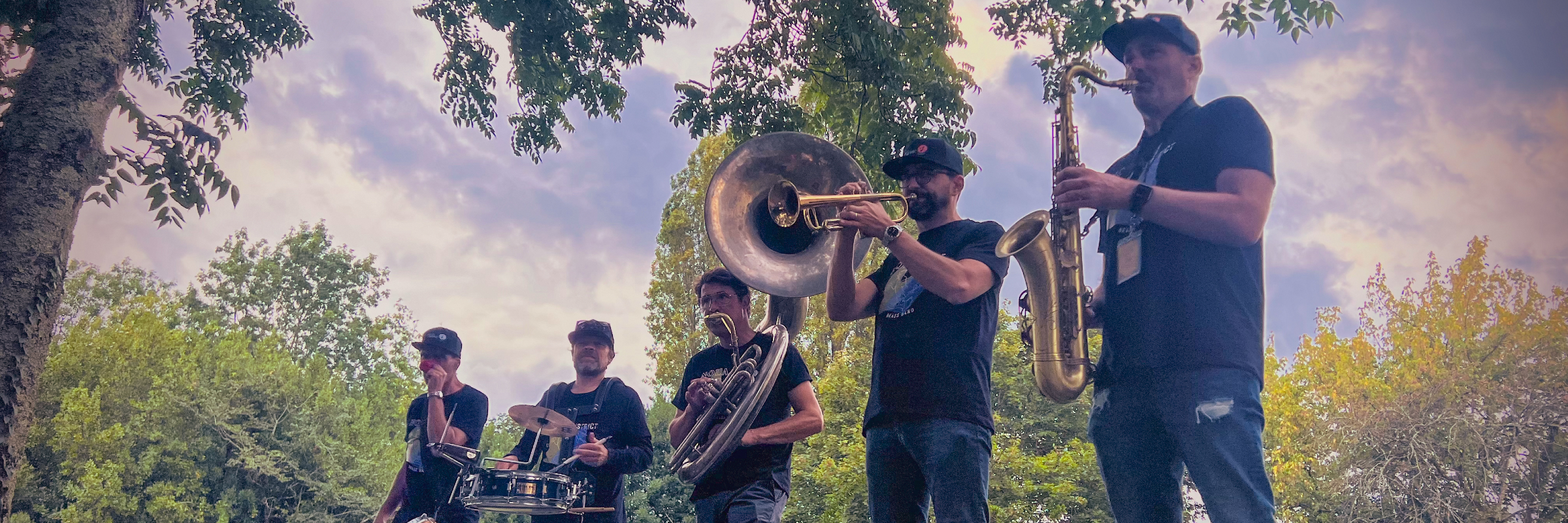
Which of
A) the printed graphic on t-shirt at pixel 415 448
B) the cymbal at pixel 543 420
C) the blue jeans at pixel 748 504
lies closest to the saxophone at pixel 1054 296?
the blue jeans at pixel 748 504

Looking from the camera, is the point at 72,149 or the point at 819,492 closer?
the point at 72,149

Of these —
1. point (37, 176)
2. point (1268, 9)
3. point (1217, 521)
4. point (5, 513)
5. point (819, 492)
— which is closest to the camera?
point (1217, 521)

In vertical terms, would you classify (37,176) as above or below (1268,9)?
below

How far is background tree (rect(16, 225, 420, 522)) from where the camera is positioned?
78.2ft

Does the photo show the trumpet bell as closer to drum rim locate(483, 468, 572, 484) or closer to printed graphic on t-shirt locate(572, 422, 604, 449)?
printed graphic on t-shirt locate(572, 422, 604, 449)

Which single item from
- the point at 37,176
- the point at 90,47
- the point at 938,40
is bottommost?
the point at 37,176

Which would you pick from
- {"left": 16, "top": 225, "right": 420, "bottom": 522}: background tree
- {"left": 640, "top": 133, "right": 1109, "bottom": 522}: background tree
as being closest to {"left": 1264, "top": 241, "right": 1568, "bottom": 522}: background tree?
{"left": 640, "top": 133, "right": 1109, "bottom": 522}: background tree

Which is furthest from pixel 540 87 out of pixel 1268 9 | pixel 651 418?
pixel 651 418

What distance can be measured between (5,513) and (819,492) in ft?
55.5

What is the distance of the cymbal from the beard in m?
2.32

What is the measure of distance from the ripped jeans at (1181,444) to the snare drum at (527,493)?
9.86ft

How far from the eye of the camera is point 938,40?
744 cm

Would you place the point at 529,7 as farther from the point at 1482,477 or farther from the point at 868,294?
the point at 1482,477

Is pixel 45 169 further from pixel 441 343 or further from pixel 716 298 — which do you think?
pixel 716 298
